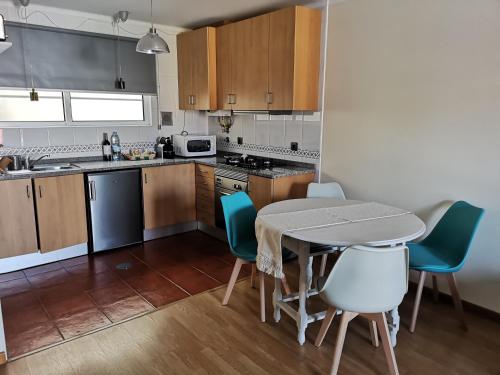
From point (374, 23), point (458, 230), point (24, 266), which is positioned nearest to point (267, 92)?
point (374, 23)

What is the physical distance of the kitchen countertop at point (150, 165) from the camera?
11.2ft

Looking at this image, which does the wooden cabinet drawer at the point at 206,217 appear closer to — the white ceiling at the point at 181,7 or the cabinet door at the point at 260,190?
the cabinet door at the point at 260,190

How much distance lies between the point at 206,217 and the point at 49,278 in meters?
1.68

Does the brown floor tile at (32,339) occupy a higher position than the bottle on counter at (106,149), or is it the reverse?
the bottle on counter at (106,149)

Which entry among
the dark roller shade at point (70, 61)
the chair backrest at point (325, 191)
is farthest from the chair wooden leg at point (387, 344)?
the dark roller shade at point (70, 61)

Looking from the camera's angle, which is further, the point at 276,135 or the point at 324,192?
the point at 276,135

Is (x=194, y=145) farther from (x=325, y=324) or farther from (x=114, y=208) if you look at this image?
(x=325, y=324)

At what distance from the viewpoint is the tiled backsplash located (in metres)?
3.75

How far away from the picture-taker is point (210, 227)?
176 inches

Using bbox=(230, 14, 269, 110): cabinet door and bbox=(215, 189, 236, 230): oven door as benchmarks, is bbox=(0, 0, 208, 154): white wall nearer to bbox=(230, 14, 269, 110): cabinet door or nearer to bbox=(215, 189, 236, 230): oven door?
bbox=(230, 14, 269, 110): cabinet door

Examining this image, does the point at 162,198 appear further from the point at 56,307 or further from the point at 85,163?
the point at 56,307

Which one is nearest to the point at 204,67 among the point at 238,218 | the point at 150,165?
the point at 150,165

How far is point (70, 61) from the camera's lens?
388cm

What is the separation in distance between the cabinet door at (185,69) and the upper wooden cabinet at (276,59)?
2.03 ft
